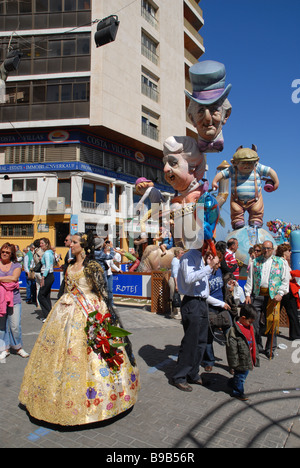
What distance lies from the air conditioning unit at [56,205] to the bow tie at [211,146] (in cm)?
1475

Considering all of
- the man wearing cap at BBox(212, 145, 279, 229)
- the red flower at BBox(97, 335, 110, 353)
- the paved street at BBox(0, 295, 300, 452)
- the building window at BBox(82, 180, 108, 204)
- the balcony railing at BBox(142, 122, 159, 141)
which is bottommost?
the paved street at BBox(0, 295, 300, 452)

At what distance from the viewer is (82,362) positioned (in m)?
3.13

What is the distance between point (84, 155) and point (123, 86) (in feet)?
18.9

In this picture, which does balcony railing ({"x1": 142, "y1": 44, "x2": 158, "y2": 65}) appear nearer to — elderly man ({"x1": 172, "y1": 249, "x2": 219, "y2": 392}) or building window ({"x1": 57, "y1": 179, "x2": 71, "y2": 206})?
building window ({"x1": 57, "y1": 179, "x2": 71, "y2": 206})

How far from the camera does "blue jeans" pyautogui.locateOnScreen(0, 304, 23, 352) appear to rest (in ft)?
17.0

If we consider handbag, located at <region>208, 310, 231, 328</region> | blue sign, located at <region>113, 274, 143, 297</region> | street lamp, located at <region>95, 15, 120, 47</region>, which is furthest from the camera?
blue sign, located at <region>113, 274, 143, 297</region>

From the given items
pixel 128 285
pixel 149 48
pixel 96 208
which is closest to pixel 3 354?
pixel 128 285

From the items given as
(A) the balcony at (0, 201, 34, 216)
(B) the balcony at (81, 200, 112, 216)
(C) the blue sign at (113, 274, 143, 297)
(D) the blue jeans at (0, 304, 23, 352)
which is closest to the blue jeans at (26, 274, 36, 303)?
(C) the blue sign at (113, 274, 143, 297)

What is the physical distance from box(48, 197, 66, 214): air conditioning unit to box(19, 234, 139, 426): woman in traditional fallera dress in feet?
65.5

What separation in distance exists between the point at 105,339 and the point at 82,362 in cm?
29

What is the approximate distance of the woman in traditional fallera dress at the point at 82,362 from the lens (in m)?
3.02

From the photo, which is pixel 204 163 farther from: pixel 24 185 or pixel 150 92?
pixel 150 92
